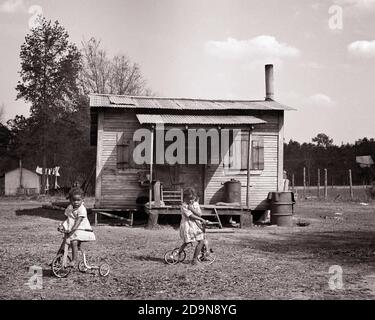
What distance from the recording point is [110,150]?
18312 millimetres

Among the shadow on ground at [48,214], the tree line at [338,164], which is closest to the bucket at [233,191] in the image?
the shadow on ground at [48,214]

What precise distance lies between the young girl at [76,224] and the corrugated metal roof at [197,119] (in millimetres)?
8868

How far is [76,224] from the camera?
25.6 feet

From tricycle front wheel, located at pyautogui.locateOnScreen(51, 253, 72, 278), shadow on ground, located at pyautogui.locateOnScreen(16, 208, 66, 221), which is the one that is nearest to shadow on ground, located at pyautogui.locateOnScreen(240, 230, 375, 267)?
tricycle front wheel, located at pyautogui.locateOnScreen(51, 253, 72, 278)

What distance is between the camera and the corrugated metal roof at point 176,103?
1834 cm

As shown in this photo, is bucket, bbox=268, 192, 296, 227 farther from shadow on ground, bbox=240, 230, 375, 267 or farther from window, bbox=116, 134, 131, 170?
Result: window, bbox=116, 134, 131, 170

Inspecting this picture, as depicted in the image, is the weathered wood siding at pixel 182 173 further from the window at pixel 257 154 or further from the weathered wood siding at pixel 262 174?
the window at pixel 257 154

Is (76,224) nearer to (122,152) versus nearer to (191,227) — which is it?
(191,227)

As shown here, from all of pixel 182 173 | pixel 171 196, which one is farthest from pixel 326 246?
pixel 182 173

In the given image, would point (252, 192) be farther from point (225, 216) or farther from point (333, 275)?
point (333, 275)

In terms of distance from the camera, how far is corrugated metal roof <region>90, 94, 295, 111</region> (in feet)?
60.2

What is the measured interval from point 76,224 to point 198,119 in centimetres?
1082

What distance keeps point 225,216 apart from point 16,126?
113 ft
